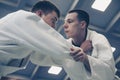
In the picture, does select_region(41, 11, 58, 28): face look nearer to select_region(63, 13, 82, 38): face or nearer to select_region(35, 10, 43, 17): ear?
select_region(35, 10, 43, 17): ear

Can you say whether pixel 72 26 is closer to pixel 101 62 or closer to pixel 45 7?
pixel 45 7


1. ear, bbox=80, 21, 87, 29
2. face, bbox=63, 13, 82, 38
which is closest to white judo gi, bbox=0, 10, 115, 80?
face, bbox=63, 13, 82, 38

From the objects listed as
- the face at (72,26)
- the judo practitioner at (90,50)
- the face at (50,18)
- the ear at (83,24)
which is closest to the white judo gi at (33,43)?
the judo practitioner at (90,50)

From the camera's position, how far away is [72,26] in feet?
9.15

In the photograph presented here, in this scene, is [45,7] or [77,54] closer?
[77,54]

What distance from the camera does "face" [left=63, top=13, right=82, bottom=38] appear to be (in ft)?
9.08

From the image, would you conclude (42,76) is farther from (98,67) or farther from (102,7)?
(98,67)

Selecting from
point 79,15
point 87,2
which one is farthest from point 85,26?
point 87,2

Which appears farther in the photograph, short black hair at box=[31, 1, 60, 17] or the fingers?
short black hair at box=[31, 1, 60, 17]

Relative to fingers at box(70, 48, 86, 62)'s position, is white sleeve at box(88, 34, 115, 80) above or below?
below

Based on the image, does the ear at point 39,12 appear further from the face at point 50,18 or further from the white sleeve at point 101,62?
the white sleeve at point 101,62

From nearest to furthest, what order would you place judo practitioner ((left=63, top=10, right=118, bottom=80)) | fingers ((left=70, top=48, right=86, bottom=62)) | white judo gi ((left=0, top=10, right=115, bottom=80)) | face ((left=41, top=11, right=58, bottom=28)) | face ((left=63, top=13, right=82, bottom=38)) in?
white judo gi ((left=0, top=10, right=115, bottom=80)) → fingers ((left=70, top=48, right=86, bottom=62)) → judo practitioner ((left=63, top=10, right=118, bottom=80)) → face ((left=41, top=11, right=58, bottom=28)) → face ((left=63, top=13, right=82, bottom=38))

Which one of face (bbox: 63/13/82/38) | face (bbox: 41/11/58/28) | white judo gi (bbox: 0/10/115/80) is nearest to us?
white judo gi (bbox: 0/10/115/80)

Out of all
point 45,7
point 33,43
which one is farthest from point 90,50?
point 33,43
